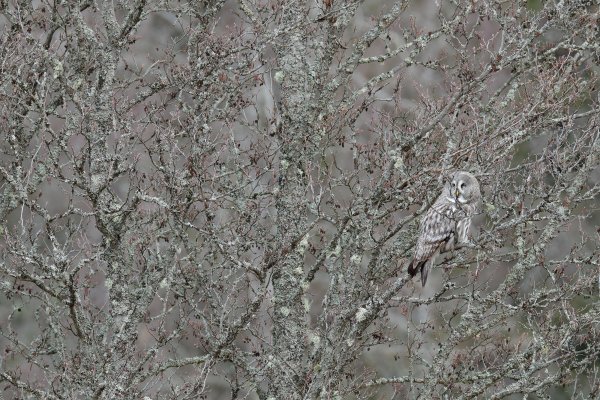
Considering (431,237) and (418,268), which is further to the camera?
(431,237)

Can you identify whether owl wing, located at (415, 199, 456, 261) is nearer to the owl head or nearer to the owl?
the owl

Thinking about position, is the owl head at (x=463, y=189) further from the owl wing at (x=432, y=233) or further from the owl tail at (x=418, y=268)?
the owl tail at (x=418, y=268)

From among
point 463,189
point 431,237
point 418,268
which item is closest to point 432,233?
point 431,237

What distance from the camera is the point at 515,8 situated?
45.2 feet

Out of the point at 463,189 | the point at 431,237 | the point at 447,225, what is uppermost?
the point at 463,189

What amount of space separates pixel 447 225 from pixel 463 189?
433 mm

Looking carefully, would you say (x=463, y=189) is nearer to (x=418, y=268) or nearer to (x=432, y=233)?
(x=432, y=233)

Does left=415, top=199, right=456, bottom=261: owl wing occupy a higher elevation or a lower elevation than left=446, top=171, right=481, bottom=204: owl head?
lower

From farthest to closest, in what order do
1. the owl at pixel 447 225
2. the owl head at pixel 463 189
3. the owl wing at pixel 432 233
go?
the owl wing at pixel 432 233 → the owl at pixel 447 225 → the owl head at pixel 463 189

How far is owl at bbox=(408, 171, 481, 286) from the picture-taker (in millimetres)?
12273

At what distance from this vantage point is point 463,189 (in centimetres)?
1241

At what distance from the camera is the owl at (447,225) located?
12273 mm

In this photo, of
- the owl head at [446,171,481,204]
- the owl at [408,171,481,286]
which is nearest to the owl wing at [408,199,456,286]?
the owl at [408,171,481,286]

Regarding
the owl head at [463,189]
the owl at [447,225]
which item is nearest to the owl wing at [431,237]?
the owl at [447,225]
